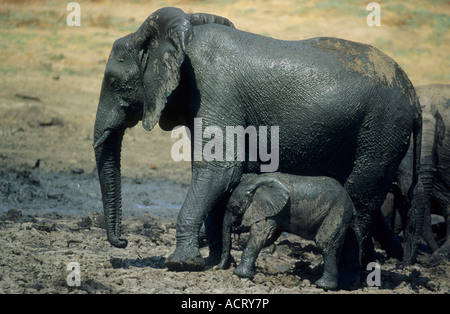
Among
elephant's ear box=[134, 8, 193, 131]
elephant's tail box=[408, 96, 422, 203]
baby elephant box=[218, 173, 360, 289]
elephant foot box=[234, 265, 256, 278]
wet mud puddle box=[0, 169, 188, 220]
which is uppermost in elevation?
elephant's ear box=[134, 8, 193, 131]

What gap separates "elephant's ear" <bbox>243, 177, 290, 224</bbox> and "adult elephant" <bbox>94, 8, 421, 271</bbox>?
25 centimetres

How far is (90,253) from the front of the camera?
736 cm

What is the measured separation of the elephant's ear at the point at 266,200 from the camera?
6.36m

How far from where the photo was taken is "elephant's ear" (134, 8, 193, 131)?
643 cm

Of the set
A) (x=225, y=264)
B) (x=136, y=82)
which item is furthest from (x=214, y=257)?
(x=136, y=82)

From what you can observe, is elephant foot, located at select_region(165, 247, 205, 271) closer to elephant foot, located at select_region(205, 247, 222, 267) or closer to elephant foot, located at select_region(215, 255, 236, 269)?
elephant foot, located at select_region(215, 255, 236, 269)

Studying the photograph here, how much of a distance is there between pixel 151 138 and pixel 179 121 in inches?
352

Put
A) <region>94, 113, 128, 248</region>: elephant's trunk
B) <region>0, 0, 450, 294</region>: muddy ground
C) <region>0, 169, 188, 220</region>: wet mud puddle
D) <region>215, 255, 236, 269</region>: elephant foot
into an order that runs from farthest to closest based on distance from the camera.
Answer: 1. <region>0, 169, 188, 220</region>: wet mud puddle
2. <region>94, 113, 128, 248</region>: elephant's trunk
3. <region>215, 255, 236, 269</region>: elephant foot
4. <region>0, 0, 450, 294</region>: muddy ground

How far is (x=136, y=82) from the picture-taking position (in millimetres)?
6859

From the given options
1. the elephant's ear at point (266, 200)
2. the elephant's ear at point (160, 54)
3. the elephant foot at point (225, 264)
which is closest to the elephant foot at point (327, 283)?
the elephant's ear at point (266, 200)

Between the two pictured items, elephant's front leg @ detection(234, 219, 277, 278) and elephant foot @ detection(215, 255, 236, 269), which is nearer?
elephant's front leg @ detection(234, 219, 277, 278)

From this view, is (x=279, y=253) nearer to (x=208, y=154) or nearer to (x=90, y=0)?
(x=208, y=154)

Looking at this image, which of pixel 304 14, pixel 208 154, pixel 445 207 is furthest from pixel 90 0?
pixel 208 154

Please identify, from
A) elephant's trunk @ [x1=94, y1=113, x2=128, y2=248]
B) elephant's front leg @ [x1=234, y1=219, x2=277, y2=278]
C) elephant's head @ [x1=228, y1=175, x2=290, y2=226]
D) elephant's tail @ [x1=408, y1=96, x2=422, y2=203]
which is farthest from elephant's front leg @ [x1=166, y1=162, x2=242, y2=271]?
elephant's tail @ [x1=408, y1=96, x2=422, y2=203]
